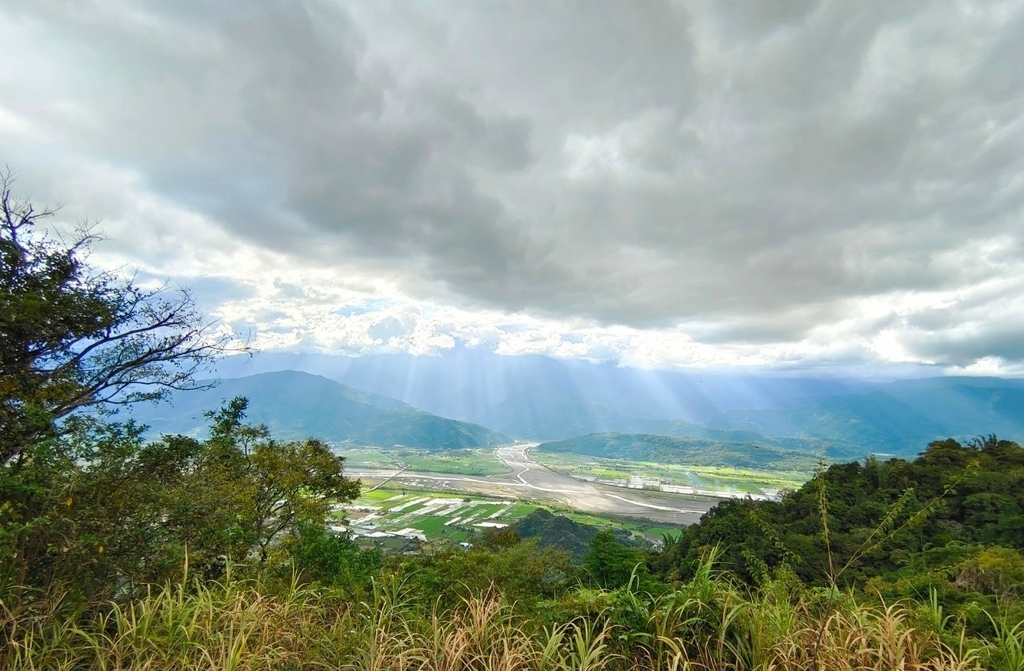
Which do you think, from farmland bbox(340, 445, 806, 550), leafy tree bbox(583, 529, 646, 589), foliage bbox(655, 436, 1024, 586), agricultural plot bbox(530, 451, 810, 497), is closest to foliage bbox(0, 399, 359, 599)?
leafy tree bbox(583, 529, 646, 589)

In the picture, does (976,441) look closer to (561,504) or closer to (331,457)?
(561,504)

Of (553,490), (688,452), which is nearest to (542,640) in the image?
(553,490)

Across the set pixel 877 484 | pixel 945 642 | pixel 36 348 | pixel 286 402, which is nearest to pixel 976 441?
pixel 877 484

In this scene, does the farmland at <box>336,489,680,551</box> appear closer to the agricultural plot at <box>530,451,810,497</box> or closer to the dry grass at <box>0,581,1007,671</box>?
the agricultural plot at <box>530,451,810,497</box>

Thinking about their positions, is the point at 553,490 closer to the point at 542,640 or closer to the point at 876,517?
the point at 876,517

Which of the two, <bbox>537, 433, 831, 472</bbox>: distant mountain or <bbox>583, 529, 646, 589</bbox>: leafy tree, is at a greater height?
<bbox>583, 529, 646, 589</bbox>: leafy tree
